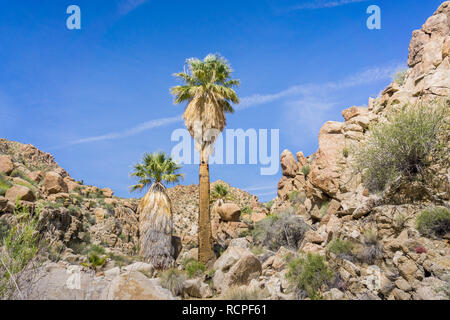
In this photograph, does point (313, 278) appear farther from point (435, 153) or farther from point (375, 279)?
point (435, 153)

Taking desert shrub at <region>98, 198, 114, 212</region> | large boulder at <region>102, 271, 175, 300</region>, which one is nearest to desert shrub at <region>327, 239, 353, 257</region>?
large boulder at <region>102, 271, 175, 300</region>

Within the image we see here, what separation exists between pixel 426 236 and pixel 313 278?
3837mm

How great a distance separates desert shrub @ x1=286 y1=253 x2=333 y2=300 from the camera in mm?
8406

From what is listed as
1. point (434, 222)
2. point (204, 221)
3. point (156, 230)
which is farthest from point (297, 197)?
point (434, 222)

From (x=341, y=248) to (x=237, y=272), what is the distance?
387 centimetres

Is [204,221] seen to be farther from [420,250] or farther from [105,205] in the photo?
[105,205]

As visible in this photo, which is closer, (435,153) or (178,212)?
(435,153)

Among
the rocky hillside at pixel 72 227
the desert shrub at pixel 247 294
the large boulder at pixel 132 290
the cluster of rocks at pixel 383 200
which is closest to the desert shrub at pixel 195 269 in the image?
the rocky hillside at pixel 72 227

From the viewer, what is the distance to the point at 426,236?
8.79 m

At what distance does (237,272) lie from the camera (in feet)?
34.1

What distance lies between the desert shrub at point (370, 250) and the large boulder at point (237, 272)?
12.6ft
